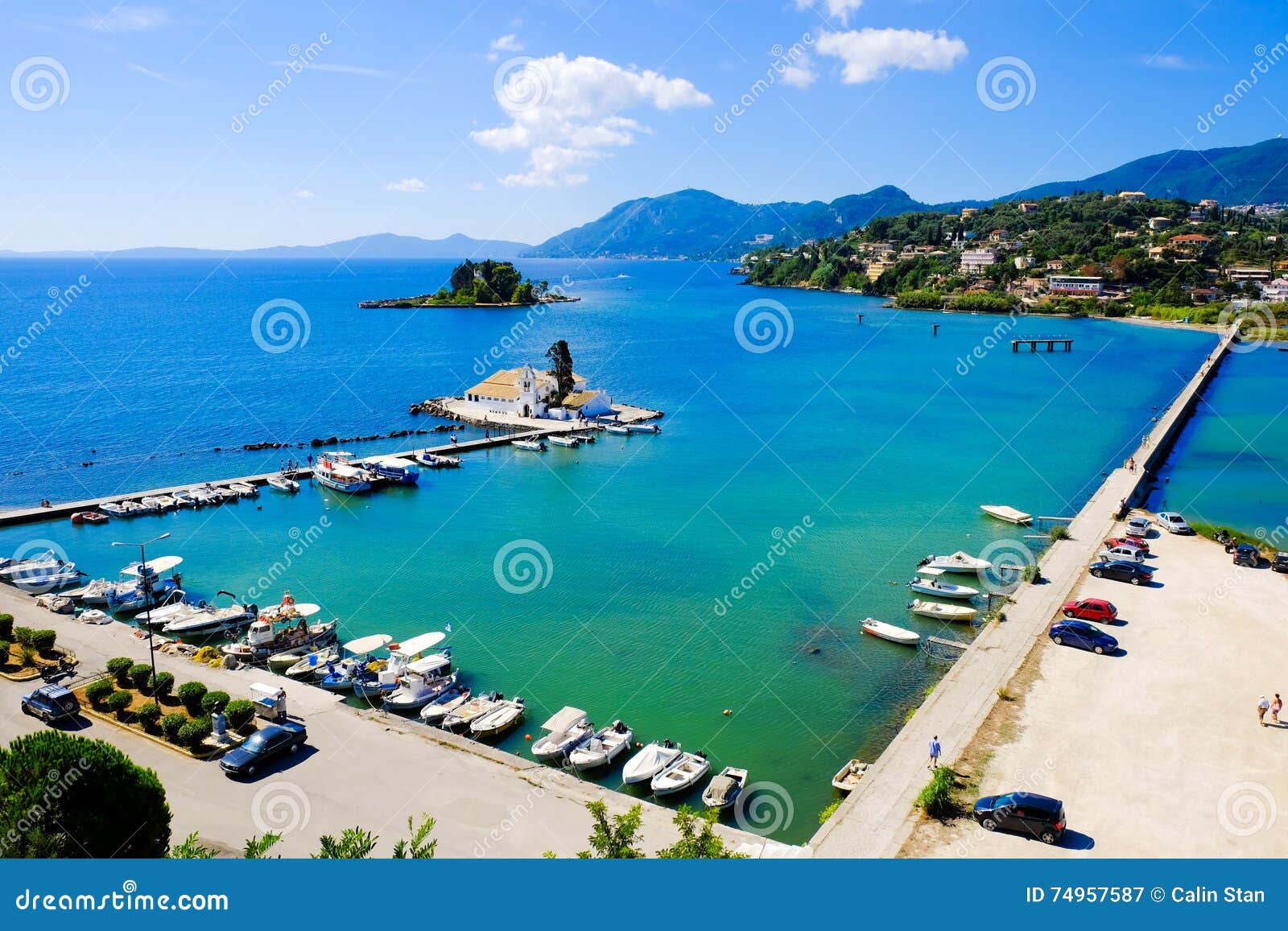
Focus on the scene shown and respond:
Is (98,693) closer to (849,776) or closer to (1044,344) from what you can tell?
(849,776)

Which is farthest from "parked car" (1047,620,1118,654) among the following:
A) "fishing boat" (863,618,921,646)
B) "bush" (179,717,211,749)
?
"bush" (179,717,211,749)

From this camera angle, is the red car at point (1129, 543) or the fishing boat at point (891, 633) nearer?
the fishing boat at point (891, 633)

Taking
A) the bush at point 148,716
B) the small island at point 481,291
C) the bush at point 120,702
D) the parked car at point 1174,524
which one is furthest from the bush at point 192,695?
the small island at point 481,291

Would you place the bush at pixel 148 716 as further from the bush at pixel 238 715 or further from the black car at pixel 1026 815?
the black car at pixel 1026 815

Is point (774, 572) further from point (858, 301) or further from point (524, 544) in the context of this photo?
point (858, 301)

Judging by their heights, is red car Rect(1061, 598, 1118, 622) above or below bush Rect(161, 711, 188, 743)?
above

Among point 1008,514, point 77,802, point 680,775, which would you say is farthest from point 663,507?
point 77,802

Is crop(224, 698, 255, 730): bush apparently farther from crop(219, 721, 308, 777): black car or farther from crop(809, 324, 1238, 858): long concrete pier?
crop(809, 324, 1238, 858): long concrete pier

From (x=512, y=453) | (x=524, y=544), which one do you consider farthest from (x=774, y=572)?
(x=512, y=453)
